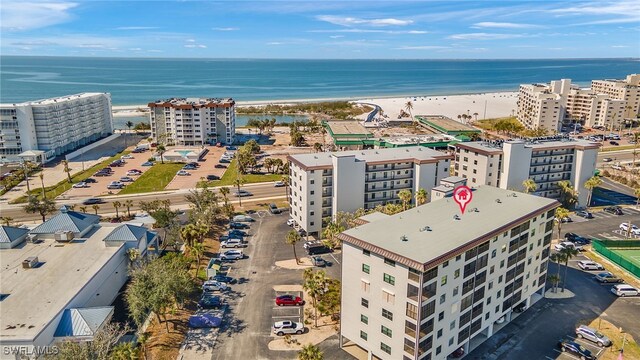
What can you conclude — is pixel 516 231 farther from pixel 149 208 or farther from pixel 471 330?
pixel 149 208

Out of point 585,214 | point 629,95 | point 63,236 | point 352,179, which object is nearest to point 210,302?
point 63,236

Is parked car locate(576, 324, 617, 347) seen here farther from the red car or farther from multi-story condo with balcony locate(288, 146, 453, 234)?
multi-story condo with balcony locate(288, 146, 453, 234)

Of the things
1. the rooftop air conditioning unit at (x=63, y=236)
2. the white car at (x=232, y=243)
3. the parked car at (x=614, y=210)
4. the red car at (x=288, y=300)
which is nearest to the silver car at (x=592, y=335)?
the red car at (x=288, y=300)

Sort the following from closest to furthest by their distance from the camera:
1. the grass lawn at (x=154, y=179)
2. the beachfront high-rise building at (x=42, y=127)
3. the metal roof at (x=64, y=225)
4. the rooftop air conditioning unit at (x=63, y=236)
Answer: the rooftop air conditioning unit at (x=63, y=236) → the metal roof at (x=64, y=225) → the grass lawn at (x=154, y=179) → the beachfront high-rise building at (x=42, y=127)

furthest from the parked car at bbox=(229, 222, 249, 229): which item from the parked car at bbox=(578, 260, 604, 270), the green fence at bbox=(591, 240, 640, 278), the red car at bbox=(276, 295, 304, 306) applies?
the green fence at bbox=(591, 240, 640, 278)

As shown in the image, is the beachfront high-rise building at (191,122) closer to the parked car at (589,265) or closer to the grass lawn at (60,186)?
the grass lawn at (60,186)

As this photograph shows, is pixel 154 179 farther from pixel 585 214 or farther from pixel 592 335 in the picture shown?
pixel 585 214
